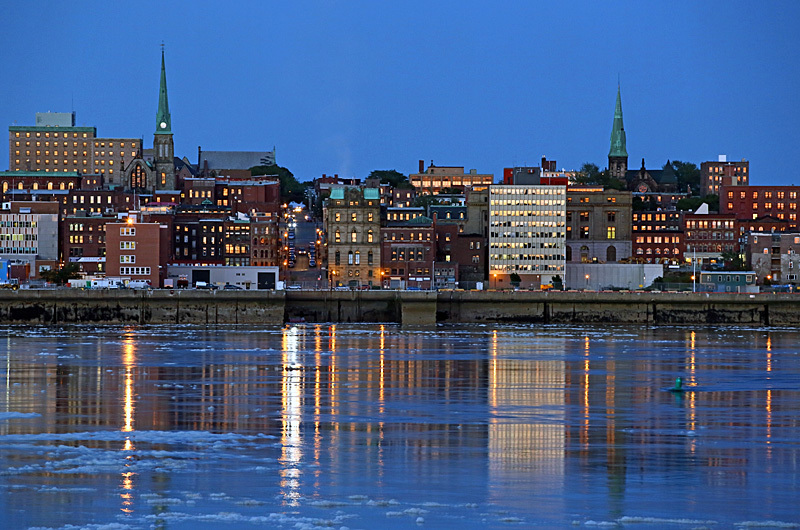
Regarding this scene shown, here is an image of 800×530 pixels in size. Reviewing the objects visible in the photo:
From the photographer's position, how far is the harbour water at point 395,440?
1141 inches

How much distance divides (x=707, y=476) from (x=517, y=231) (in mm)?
141685

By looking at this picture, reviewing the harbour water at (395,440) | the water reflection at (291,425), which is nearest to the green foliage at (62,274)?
the harbour water at (395,440)

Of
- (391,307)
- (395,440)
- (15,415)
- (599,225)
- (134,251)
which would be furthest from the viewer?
(599,225)

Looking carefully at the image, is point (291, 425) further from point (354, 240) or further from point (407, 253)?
point (354, 240)

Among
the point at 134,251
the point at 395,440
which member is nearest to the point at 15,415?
the point at 395,440

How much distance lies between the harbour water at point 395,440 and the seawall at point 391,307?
1531 inches

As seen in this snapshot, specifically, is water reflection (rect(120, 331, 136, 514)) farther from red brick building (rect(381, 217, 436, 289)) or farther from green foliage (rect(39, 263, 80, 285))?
red brick building (rect(381, 217, 436, 289))

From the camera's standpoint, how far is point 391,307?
116 m

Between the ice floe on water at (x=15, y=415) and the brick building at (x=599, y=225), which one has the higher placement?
the brick building at (x=599, y=225)

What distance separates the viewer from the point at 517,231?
174m

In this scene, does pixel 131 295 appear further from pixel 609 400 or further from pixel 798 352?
pixel 609 400

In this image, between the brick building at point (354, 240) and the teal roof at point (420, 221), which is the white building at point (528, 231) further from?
the brick building at point (354, 240)

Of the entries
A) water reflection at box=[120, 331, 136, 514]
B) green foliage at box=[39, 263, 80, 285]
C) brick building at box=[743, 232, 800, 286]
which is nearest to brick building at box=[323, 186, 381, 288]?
green foliage at box=[39, 263, 80, 285]

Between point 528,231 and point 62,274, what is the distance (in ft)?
206
